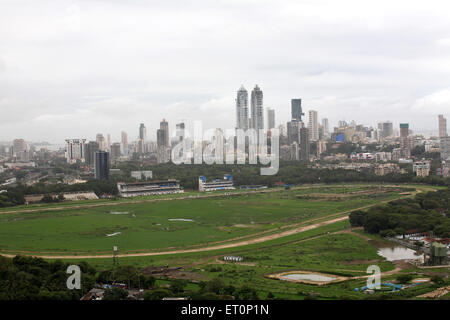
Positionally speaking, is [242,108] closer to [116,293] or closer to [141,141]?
[141,141]

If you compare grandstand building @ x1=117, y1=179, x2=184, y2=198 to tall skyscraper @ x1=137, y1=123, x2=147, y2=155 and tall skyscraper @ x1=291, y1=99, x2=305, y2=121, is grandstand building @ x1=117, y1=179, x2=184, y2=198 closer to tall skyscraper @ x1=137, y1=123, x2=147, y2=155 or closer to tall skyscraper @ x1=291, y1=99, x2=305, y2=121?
tall skyscraper @ x1=137, y1=123, x2=147, y2=155

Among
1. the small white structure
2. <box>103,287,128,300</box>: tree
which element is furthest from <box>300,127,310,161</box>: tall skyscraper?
<box>103,287,128,300</box>: tree

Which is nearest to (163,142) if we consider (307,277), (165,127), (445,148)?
(165,127)

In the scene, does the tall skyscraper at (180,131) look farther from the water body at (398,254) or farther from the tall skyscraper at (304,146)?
the water body at (398,254)

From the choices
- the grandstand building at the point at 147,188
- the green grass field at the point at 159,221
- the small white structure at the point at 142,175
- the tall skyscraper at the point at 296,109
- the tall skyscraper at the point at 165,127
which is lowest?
the green grass field at the point at 159,221

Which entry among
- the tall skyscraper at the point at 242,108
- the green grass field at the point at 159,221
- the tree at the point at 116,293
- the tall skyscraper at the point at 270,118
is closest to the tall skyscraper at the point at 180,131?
the tall skyscraper at the point at 242,108

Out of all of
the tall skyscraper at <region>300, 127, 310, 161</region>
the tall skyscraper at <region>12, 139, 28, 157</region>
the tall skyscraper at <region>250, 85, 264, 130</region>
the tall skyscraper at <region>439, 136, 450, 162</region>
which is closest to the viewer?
the tall skyscraper at <region>439, 136, 450, 162</region>
